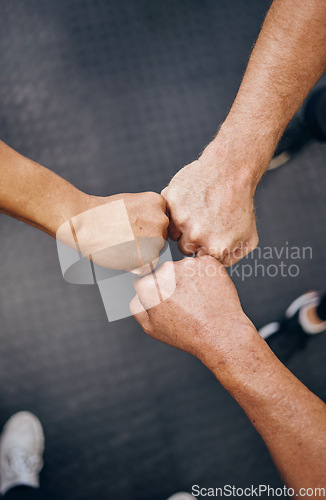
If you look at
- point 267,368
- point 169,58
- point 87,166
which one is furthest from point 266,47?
point 267,368

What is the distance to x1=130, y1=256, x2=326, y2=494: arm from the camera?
25.5 inches

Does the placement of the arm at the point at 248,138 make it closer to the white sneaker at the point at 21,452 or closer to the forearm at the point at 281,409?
the forearm at the point at 281,409

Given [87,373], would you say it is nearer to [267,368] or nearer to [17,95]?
[267,368]

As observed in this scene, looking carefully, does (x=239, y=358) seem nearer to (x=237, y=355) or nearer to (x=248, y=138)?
(x=237, y=355)

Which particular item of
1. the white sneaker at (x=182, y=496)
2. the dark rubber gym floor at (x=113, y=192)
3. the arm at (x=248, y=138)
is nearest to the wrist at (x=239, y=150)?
the arm at (x=248, y=138)

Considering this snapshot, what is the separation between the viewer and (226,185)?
2.72 ft

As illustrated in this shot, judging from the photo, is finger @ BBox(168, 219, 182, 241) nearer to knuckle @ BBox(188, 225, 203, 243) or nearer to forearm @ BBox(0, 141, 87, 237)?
knuckle @ BBox(188, 225, 203, 243)

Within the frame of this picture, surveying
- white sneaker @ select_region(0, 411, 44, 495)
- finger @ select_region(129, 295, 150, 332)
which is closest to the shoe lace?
white sneaker @ select_region(0, 411, 44, 495)

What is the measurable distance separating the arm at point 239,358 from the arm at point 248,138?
0.30ft

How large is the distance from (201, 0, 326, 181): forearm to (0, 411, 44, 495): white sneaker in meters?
0.94

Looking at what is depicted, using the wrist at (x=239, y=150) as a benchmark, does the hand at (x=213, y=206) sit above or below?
below

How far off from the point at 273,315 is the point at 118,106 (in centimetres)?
90

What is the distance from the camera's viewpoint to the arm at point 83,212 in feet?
2.29

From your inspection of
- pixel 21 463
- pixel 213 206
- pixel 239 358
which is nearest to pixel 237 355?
pixel 239 358
